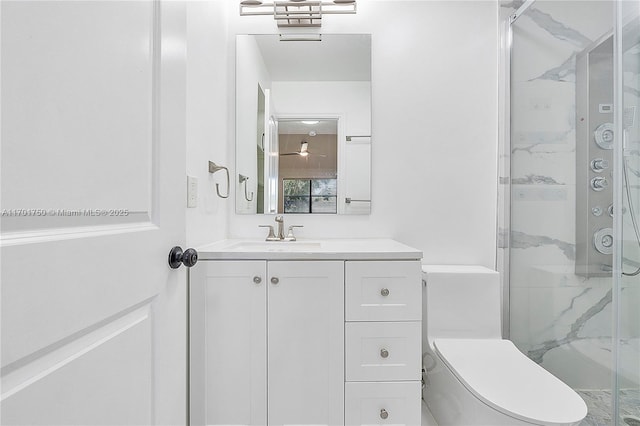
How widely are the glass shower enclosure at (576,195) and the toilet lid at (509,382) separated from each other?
1.02 feet

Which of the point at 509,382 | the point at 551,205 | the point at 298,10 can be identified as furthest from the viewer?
the point at 298,10

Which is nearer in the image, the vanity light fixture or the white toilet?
the white toilet

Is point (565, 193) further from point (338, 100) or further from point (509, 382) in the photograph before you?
point (338, 100)

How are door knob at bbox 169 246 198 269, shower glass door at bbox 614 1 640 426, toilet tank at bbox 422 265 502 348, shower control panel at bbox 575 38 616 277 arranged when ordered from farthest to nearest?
toilet tank at bbox 422 265 502 348 < shower control panel at bbox 575 38 616 277 < shower glass door at bbox 614 1 640 426 < door knob at bbox 169 246 198 269

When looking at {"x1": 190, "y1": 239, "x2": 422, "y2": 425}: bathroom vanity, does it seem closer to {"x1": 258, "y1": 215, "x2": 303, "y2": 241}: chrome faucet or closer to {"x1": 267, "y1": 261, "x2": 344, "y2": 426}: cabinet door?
{"x1": 267, "y1": 261, "x2": 344, "y2": 426}: cabinet door

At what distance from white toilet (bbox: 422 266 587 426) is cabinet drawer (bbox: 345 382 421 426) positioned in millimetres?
187

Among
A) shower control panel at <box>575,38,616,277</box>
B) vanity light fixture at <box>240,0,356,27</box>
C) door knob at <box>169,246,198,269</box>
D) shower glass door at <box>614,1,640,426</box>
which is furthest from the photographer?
vanity light fixture at <box>240,0,356,27</box>

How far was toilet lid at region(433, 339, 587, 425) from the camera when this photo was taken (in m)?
0.98

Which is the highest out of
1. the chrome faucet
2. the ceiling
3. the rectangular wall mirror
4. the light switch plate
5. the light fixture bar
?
the light fixture bar

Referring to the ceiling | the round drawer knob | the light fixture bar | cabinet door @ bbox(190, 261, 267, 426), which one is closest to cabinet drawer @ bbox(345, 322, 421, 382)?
the round drawer knob

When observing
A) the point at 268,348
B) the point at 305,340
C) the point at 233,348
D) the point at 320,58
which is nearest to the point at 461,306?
the point at 305,340

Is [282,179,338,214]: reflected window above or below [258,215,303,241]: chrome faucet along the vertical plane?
above

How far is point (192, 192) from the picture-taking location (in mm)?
1271

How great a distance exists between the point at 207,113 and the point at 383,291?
1097 millimetres
